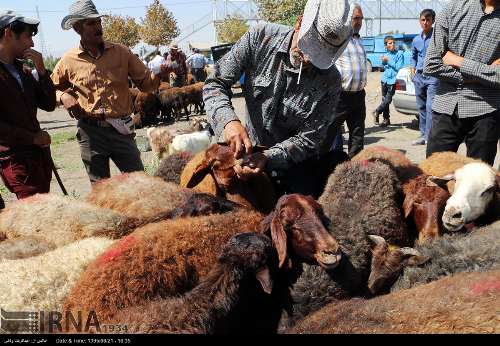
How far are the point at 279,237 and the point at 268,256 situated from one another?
0.46 ft

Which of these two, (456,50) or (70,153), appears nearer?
(456,50)

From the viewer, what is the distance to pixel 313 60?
3.22 metres

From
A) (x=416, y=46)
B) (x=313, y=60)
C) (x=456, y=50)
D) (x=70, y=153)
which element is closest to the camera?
(x=313, y=60)

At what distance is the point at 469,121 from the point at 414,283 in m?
2.33

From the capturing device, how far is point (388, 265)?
2643 millimetres

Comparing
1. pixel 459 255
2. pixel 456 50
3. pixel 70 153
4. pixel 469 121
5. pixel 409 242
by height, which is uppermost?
pixel 456 50

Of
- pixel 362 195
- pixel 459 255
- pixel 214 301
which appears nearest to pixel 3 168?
pixel 214 301

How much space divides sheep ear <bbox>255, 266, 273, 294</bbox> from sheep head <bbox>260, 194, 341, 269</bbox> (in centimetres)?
16

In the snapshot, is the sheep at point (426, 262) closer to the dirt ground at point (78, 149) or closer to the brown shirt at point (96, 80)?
the brown shirt at point (96, 80)

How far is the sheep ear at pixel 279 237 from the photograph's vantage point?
2537 mm

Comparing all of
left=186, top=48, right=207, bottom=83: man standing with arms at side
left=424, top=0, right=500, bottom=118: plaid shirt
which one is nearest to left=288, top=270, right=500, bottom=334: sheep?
left=424, top=0, right=500, bottom=118: plaid shirt

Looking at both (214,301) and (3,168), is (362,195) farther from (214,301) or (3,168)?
(3,168)

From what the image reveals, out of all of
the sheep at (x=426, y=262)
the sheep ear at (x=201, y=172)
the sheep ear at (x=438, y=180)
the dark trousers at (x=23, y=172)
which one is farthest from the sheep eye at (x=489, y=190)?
the dark trousers at (x=23, y=172)

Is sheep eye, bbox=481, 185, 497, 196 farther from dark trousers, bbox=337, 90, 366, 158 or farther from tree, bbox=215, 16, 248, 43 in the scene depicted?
tree, bbox=215, 16, 248, 43
